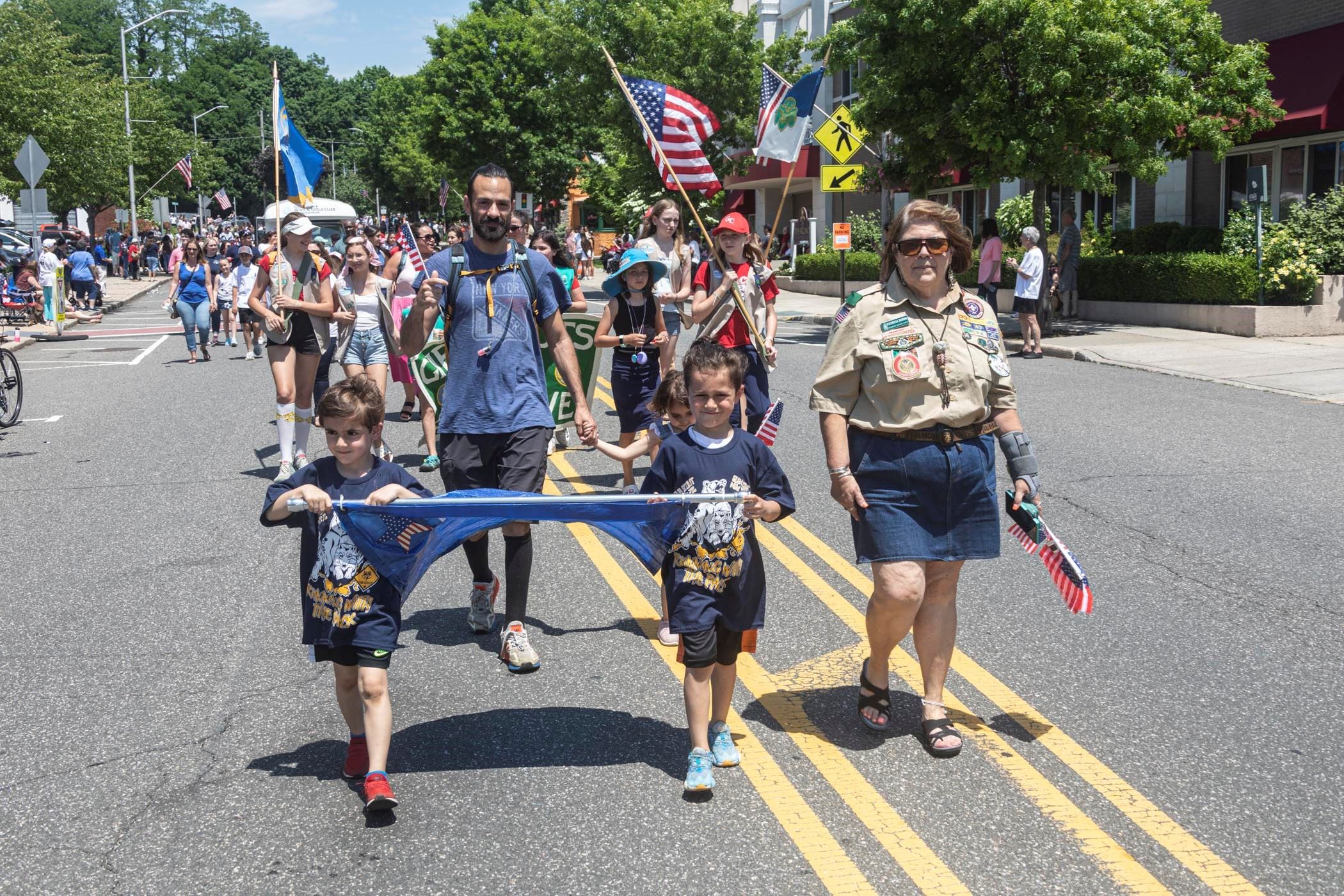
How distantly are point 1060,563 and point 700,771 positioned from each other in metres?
1.45

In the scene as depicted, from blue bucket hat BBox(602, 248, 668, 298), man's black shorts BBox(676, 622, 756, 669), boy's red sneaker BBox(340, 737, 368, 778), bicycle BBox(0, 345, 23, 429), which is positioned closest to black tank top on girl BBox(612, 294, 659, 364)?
blue bucket hat BBox(602, 248, 668, 298)

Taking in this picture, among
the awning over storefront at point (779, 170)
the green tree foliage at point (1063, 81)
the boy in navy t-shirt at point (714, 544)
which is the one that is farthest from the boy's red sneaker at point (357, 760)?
the awning over storefront at point (779, 170)

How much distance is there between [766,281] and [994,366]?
361 centimetres

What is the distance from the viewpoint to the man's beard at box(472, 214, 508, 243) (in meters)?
5.42

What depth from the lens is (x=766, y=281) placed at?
8047 millimetres

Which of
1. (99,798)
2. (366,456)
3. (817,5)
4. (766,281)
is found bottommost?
(99,798)

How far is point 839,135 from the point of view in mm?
23844

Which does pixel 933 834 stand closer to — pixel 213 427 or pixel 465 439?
pixel 465 439

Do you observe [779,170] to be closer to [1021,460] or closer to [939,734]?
[1021,460]

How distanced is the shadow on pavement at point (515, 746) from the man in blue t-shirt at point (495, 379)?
0.57 meters

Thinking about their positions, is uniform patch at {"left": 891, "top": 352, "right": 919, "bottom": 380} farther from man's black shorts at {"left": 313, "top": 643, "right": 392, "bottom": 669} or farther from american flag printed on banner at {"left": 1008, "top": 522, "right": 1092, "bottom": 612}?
man's black shorts at {"left": 313, "top": 643, "right": 392, "bottom": 669}

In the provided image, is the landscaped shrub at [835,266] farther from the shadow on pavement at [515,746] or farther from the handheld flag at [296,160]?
the shadow on pavement at [515,746]

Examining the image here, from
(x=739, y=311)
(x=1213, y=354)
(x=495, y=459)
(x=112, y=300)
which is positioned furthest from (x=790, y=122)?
(x=112, y=300)

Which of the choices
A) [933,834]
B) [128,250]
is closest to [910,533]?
[933,834]
